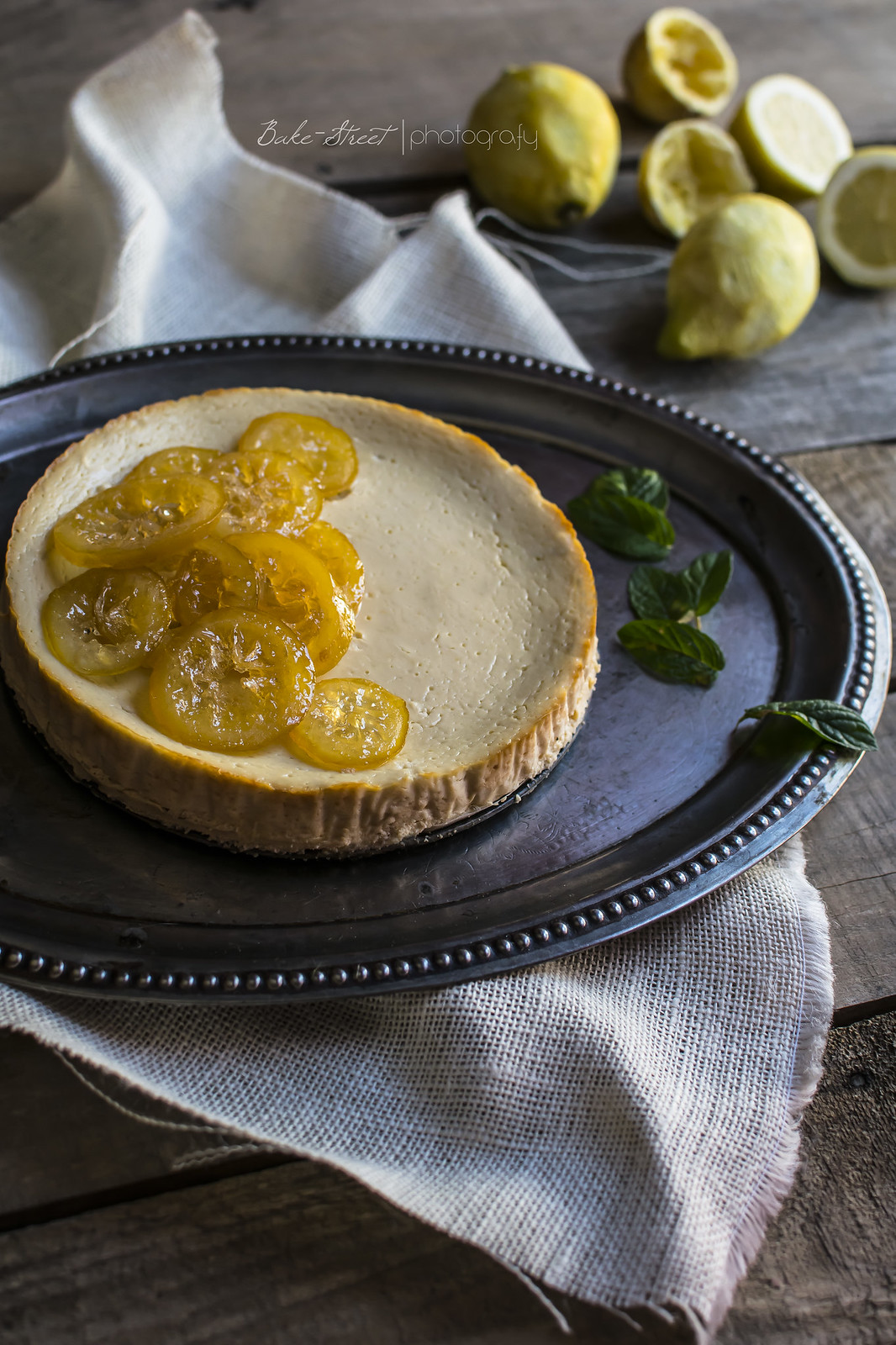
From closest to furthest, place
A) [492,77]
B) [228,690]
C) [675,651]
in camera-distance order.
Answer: [228,690]
[675,651]
[492,77]

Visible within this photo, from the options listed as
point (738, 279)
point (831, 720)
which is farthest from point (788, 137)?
point (831, 720)

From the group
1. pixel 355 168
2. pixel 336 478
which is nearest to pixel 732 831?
pixel 336 478

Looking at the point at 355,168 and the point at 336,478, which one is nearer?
the point at 336,478

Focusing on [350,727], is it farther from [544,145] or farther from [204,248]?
[544,145]

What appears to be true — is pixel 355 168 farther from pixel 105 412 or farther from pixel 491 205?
pixel 105 412

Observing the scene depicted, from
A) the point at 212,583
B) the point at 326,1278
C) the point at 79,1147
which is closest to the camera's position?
the point at 326,1278

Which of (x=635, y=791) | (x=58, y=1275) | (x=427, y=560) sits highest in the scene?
(x=427, y=560)

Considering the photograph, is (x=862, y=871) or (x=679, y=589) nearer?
(x=862, y=871)
